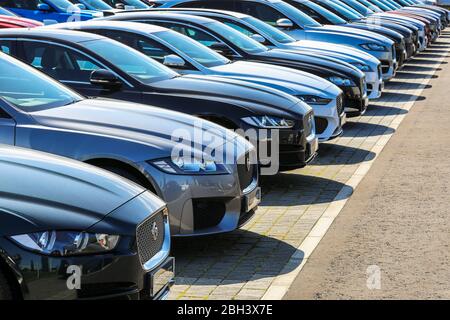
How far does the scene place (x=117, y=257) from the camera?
17.2 feet

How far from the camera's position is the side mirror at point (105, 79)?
937 cm

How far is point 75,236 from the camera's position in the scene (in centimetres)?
515

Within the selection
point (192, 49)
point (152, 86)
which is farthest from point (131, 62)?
point (192, 49)

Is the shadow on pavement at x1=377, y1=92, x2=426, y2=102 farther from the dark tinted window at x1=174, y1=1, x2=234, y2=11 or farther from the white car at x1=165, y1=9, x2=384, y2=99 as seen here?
the dark tinted window at x1=174, y1=1, x2=234, y2=11

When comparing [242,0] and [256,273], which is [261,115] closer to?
[256,273]

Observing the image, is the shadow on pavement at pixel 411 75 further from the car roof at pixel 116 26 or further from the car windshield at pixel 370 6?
the car roof at pixel 116 26

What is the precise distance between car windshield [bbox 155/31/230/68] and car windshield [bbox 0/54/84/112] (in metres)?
3.42

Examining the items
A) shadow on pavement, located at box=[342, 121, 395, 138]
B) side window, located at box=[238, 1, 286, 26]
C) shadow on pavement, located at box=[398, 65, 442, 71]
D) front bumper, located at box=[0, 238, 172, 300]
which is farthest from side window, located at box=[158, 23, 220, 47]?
shadow on pavement, located at box=[398, 65, 442, 71]

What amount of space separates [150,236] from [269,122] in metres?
4.67

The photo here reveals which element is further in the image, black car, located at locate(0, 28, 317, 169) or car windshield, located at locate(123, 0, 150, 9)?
car windshield, located at locate(123, 0, 150, 9)

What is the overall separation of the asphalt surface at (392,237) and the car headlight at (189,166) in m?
0.99

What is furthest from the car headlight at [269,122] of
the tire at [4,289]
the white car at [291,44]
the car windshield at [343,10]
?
the car windshield at [343,10]

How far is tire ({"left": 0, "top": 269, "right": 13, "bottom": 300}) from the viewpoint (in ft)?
16.2

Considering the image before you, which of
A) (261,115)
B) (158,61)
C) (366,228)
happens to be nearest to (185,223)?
(366,228)
